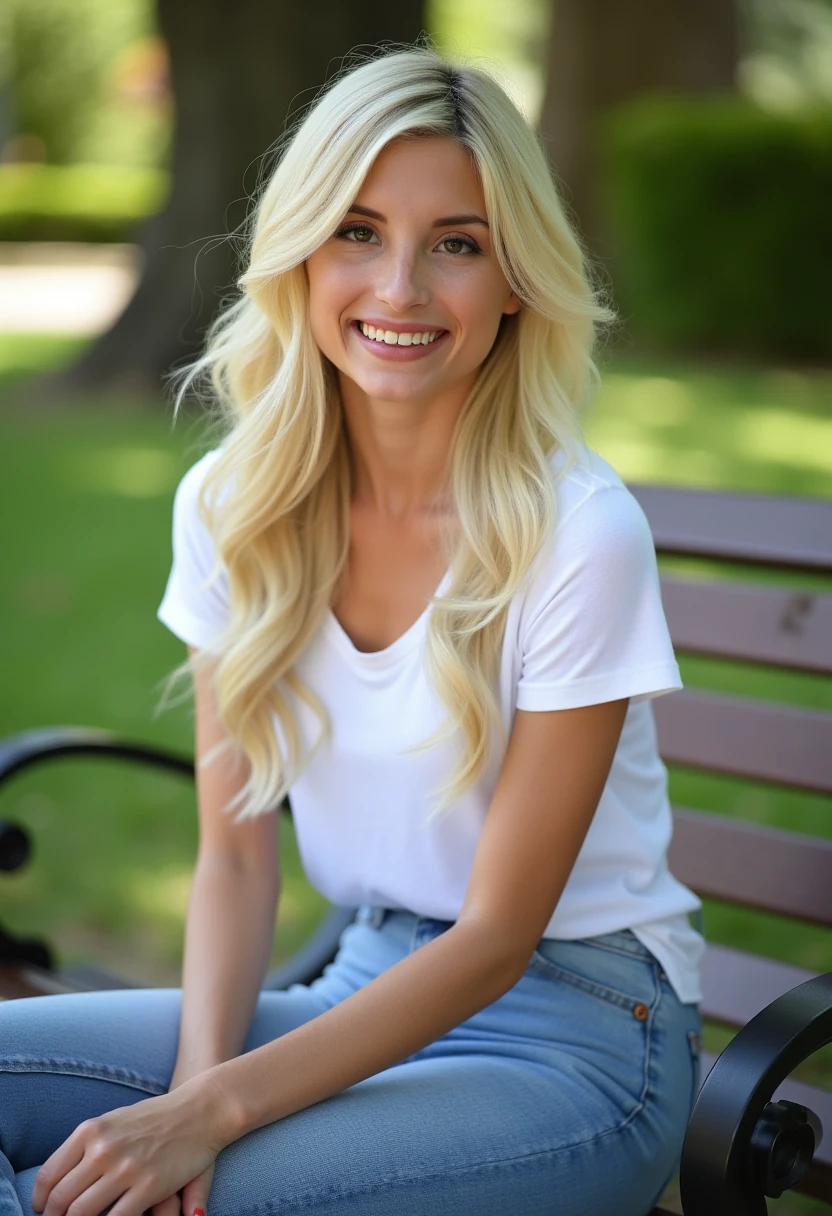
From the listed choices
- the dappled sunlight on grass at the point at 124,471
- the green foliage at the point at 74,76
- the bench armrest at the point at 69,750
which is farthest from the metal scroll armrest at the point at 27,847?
the green foliage at the point at 74,76

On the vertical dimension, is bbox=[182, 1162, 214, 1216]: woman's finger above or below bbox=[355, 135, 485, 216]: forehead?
below

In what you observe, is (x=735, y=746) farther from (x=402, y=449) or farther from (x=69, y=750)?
(x=69, y=750)

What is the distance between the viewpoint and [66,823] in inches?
187

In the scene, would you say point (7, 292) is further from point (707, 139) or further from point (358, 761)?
point (358, 761)

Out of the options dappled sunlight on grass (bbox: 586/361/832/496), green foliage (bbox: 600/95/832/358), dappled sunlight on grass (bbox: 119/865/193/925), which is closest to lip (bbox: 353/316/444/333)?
dappled sunlight on grass (bbox: 119/865/193/925)

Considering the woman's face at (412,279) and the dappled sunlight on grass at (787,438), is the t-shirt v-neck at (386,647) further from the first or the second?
the dappled sunlight on grass at (787,438)

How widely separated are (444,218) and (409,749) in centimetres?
77

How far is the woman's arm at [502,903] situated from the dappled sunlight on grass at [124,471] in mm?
6420

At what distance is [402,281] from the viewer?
211cm

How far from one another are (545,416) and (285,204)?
49 cm

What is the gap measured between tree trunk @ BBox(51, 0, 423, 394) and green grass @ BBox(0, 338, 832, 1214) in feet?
2.75

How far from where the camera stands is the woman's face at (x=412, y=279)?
6.87 ft

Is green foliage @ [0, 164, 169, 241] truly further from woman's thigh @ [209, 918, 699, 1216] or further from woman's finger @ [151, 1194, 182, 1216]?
woman's finger @ [151, 1194, 182, 1216]

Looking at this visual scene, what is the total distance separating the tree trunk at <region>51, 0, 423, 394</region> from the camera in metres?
9.94
